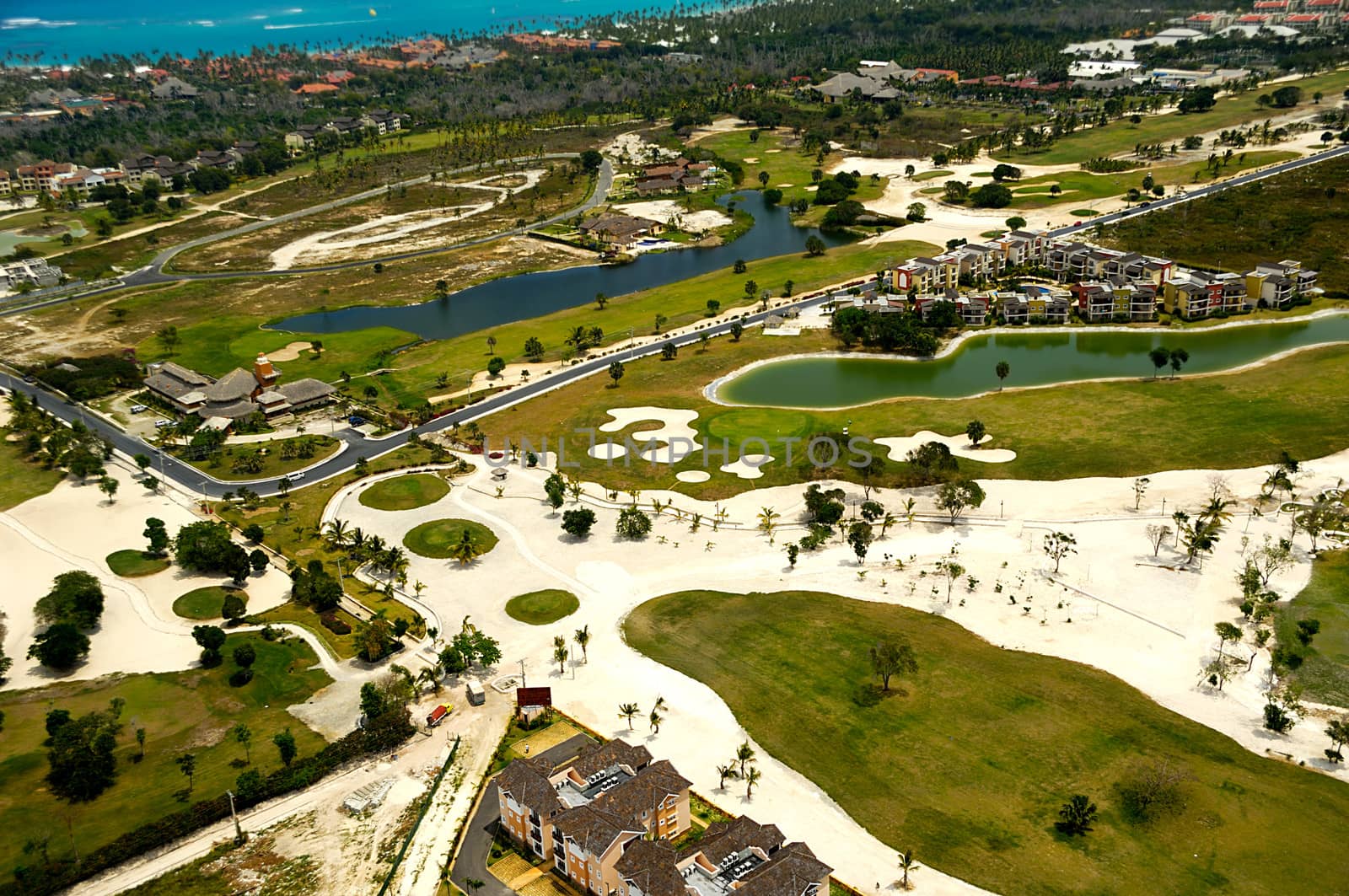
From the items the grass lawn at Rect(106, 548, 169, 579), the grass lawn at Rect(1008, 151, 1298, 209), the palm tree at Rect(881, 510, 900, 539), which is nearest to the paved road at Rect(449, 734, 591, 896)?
the palm tree at Rect(881, 510, 900, 539)

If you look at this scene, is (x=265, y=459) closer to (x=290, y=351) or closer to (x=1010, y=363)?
(x=290, y=351)

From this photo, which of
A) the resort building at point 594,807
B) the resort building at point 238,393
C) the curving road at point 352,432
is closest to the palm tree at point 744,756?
the resort building at point 594,807

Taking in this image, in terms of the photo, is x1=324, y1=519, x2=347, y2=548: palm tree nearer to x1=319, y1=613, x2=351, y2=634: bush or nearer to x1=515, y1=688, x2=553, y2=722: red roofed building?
x1=319, y1=613, x2=351, y2=634: bush

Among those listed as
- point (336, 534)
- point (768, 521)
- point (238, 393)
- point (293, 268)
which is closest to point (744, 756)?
point (768, 521)

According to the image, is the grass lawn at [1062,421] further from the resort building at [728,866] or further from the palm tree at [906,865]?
the resort building at [728,866]

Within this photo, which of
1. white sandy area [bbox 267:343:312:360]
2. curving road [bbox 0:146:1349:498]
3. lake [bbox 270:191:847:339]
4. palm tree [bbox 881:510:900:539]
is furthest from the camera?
lake [bbox 270:191:847:339]

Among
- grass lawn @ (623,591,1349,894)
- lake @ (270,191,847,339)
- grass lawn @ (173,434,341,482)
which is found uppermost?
lake @ (270,191,847,339)
